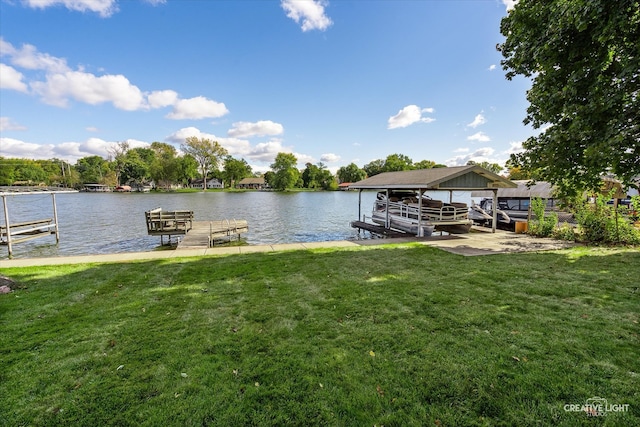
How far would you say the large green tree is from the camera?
96.2 meters

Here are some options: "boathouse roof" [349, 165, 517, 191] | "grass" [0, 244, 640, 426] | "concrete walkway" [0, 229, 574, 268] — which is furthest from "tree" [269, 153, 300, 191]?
"grass" [0, 244, 640, 426]

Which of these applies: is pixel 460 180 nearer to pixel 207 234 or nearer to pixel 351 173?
pixel 207 234

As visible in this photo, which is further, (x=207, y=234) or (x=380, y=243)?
(x=207, y=234)

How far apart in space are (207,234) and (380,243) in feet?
27.6

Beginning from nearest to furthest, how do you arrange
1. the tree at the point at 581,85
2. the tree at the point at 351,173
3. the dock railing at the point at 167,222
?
the tree at the point at 581,85 → the dock railing at the point at 167,222 → the tree at the point at 351,173

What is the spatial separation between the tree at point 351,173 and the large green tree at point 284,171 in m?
22.2

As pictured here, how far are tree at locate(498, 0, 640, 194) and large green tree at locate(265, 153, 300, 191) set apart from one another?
290ft

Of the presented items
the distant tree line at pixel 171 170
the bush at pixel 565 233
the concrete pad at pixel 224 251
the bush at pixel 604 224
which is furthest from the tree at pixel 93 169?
the bush at pixel 604 224

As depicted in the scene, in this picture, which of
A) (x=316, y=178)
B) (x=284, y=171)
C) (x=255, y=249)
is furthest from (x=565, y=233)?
(x=316, y=178)

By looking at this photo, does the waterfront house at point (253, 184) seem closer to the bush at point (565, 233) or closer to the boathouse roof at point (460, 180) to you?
the boathouse roof at point (460, 180)

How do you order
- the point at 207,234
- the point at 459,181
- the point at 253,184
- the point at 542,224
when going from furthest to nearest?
the point at 253,184 → the point at 207,234 → the point at 459,181 → the point at 542,224

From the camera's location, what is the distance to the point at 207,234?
14492mm

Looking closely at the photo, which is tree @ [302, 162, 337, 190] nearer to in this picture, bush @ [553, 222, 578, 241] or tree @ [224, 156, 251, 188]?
tree @ [224, 156, 251, 188]

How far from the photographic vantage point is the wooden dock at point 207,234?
12.4 m
